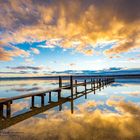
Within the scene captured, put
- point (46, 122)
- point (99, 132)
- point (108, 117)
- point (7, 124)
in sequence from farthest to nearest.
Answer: point (108, 117) < point (46, 122) < point (99, 132) < point (7, 124)

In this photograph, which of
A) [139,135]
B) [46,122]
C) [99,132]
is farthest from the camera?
[46,122]

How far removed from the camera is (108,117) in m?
10.1

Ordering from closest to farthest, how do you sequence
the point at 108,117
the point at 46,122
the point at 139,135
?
the point at 139,135 < the point at 46,122 < the point at 108,117

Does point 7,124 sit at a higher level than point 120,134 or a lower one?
higher

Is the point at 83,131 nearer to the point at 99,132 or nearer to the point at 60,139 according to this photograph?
the point at 99,132

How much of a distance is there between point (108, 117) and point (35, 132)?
4.64 m

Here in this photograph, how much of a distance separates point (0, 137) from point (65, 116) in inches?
Result: 188

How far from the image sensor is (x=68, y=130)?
25.3 feet

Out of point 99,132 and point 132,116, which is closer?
point 99,132

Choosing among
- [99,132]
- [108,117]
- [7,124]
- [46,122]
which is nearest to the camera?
[7,124]

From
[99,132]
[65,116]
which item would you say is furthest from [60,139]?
[65,116]

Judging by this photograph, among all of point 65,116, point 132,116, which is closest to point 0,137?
point 65,116

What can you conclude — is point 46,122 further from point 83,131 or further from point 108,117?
point 108,117

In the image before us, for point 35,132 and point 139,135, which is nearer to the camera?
point 139,135
